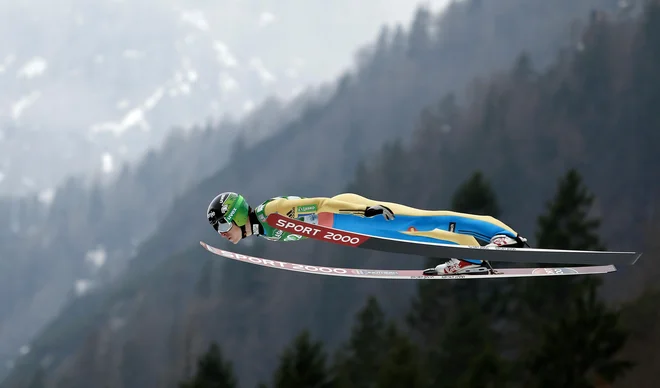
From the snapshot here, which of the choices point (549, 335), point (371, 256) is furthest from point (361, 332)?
point (371, 256)

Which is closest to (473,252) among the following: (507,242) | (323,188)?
(507,242)

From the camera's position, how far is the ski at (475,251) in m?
8.83

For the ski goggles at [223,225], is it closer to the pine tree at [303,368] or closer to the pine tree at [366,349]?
the pine tree at [303,368]

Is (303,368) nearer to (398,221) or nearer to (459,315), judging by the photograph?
(459,315)

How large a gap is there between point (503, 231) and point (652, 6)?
99.9m

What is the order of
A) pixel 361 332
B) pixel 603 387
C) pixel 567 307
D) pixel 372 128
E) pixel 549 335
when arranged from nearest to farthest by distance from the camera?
1. pixel 549 335
2. pixel 603 387
3. pixel 567 307
4. pixel 361 332
5. pixel 372 128

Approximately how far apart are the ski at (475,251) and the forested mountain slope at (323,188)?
72.9 metres

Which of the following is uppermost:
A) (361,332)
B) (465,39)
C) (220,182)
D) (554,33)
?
(465,39)

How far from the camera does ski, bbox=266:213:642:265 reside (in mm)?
8828

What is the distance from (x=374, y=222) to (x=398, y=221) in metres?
0.31

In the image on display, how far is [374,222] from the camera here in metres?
9.89

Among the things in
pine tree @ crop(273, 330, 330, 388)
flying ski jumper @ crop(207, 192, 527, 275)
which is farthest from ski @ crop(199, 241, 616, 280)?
pine tree @ crop(273, 330, 330, 388)

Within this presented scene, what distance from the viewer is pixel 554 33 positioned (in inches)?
5468

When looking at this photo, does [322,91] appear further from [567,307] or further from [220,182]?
[567,307]
